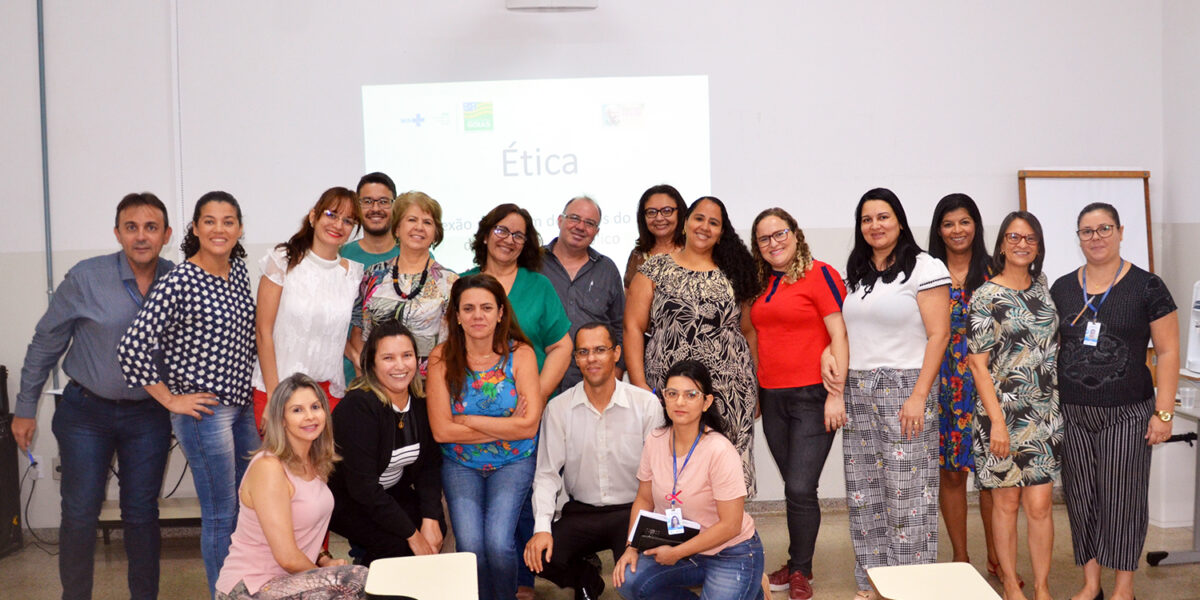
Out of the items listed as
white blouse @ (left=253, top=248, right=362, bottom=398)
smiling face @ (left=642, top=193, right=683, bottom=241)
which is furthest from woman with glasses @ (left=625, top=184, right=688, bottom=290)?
white blouse @ (left=253, top=248, right=362, bottom=398)

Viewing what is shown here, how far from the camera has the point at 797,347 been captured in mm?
3232

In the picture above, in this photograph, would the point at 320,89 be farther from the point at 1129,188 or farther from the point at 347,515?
the point at 1129,188

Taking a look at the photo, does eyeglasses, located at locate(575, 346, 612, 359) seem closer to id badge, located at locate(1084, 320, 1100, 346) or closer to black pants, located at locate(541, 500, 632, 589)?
black pants, located at locate(541, 500, 632, 589)

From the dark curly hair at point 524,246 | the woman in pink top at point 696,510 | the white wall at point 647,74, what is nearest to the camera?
the woman in pink top at point 696,510

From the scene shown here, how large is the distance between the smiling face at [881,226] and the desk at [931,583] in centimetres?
126

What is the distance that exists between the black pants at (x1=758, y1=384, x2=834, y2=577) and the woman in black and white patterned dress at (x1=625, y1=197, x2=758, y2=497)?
10 cm

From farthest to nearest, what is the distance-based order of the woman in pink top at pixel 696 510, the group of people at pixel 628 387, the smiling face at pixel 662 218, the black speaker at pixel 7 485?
the black speaker at pixel 7 485, the smiling face at pixel 662 218, the group of people at pixel 628 387, the woman in pink top at pixel 696 510

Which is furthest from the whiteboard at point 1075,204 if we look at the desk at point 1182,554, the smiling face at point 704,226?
the smiling face at point 704,226

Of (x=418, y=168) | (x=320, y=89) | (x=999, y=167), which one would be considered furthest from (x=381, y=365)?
(x=999, y=167)

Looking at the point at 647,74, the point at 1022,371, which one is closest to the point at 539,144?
the point at 647,74

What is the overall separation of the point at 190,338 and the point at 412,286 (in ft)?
2.44

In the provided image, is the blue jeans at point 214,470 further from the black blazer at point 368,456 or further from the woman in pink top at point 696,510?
the woman in pink top at point 696,510

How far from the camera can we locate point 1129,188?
4.68m

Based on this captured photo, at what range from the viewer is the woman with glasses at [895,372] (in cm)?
306
